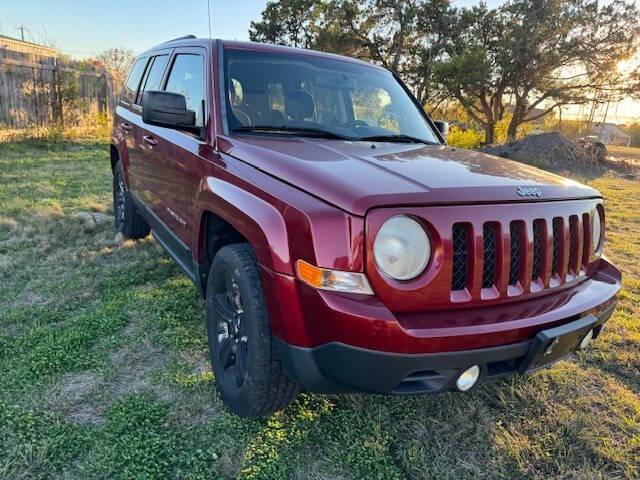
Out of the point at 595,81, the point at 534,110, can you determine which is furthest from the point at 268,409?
the point at 534,110

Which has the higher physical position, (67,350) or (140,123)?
(140,123)

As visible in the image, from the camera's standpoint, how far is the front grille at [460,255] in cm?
185

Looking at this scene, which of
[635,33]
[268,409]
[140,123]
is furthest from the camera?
[635,33]

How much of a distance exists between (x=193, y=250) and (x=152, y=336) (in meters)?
0.71

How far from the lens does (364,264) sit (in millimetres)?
1749

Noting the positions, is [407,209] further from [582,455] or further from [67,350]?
[67,350]

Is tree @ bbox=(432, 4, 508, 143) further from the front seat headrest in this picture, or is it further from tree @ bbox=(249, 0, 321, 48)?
the front seat headrest

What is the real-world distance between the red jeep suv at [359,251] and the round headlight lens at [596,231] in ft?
0.04

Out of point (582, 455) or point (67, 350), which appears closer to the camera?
point (582, 455)

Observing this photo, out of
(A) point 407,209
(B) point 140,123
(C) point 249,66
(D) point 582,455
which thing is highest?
(C) point 249,66

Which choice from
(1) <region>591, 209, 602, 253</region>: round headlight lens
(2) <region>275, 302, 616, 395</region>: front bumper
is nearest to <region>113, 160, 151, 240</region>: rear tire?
(2) <region>275, 302, 616, 395</region>: front bumper

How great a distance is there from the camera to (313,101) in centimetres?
309

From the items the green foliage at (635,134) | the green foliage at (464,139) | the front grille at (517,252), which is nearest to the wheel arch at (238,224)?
the front grille at (517,252)

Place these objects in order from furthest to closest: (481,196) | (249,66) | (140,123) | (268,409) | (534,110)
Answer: (534,110) < (140,123) < (249,66) < (268,409) < (481,196)
